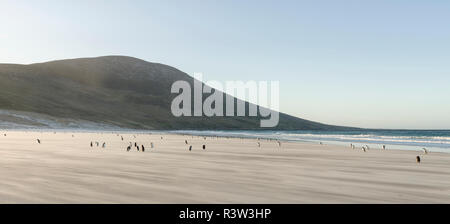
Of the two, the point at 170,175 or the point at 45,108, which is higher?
the point at 45,108

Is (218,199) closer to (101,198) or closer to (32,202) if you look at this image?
(101,198)

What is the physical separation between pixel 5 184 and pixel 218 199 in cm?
754
